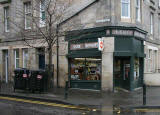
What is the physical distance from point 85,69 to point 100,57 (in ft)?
5.52

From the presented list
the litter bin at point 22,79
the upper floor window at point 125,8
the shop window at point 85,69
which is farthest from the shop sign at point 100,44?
the litter bin at point 22,79

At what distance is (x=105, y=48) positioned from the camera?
16.1 meters

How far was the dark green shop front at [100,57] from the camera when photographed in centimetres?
1622

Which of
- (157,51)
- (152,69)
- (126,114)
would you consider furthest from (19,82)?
(157,51)

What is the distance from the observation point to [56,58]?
19000mm

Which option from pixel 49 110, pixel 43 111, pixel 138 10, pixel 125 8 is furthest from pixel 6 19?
pixel 43 111

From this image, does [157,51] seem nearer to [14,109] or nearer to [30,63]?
[30,63]

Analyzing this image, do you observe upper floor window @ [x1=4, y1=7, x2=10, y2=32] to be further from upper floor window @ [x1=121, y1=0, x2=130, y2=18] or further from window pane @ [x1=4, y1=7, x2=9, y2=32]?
upper floor window @ [x1=121, y1=0, x2=130, y2=18]

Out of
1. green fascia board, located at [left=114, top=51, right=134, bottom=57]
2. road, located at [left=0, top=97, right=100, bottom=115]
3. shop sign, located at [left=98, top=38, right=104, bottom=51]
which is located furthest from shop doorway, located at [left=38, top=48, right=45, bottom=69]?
road, located at [left=0, top=97, right=100, bottom=115]

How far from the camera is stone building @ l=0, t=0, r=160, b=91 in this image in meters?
16.1

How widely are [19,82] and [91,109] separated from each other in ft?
21.3

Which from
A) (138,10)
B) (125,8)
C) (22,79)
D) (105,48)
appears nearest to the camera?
(22,79)

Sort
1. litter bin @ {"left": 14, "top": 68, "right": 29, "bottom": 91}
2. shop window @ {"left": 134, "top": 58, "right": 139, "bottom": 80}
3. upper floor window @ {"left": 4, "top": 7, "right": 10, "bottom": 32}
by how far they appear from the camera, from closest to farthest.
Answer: litter bin @ {"left": 14, "top": 68, "right": 29, "bottom": 91}, shop window @ {"left": 134, "top": 58, "right": 139, "bottom": 80}, upper floor window @ {"left": 4, "top": 7, "right": 10, "bottom": 32}

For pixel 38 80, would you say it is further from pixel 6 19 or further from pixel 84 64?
pixel 6 19
